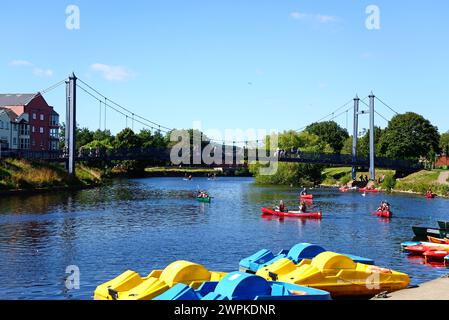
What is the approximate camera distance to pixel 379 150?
142 meters

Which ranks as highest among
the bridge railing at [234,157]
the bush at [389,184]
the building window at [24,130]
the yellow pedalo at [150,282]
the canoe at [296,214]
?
the building window at [24,130]

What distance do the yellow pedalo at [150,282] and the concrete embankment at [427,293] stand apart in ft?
25.2

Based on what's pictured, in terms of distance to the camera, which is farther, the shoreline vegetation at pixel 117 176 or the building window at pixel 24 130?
the building window at pixel 24 130

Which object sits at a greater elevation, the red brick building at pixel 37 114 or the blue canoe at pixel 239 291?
the red brick building at pixel 37 114

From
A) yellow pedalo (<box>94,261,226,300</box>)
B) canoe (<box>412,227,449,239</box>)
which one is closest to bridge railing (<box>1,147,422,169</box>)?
canoe (<box>412,227,449,239</box>)

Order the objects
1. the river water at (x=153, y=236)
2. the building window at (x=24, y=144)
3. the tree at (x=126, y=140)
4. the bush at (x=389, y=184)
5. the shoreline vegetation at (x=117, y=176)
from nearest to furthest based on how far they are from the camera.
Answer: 1. the river water at (x=153, y=236)
2. the shoreline vegetation at (x=117, y=176)
3. the bush at (x=389, y=184)
4. the building window at (x=24, y=144)
5. the tree at (x=126, y=140)

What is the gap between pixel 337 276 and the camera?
25.7 m

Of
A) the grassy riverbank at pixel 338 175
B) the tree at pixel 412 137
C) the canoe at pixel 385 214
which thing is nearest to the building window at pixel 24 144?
the grassy riverbank at pixel 338 175

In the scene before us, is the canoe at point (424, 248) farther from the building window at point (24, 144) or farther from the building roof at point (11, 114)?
the building window at point (24, 144)

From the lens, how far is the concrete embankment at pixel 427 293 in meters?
22.6

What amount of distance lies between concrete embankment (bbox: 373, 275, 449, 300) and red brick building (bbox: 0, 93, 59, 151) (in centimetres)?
10498

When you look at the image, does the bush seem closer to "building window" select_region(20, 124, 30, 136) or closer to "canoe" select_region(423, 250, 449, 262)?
"building window" select_region(20, 124, 30, 136)

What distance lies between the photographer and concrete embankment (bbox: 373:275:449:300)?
74.1 feet
